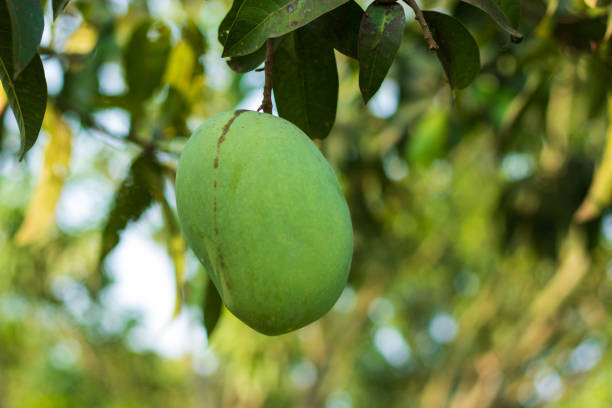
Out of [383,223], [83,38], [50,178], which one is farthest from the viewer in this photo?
[383,223]

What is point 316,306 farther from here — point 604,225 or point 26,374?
point 26,374

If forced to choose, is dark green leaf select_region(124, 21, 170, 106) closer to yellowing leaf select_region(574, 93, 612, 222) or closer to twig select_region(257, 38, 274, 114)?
twig select_region(257, 38, 274, 114)

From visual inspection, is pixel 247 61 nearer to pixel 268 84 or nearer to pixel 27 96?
pixel 268 84

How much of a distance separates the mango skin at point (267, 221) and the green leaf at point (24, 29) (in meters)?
0.20

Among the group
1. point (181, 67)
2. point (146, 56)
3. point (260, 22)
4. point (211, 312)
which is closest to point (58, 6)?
point (260, 22)

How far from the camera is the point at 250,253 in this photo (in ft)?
2.18

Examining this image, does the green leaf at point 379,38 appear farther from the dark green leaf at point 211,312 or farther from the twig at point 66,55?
the twig at point 66,55

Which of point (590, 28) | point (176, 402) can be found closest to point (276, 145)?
point (590, 28)

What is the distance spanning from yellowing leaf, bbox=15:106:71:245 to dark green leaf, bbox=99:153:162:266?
47 cm

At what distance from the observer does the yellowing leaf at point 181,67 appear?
158cm

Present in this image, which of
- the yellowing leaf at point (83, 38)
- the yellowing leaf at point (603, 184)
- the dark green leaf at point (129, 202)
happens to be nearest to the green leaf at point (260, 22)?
the dark green leaf at point (129, 202)

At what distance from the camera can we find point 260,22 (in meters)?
0.74

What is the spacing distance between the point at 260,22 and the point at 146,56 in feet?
2.76

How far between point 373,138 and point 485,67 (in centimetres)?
100
